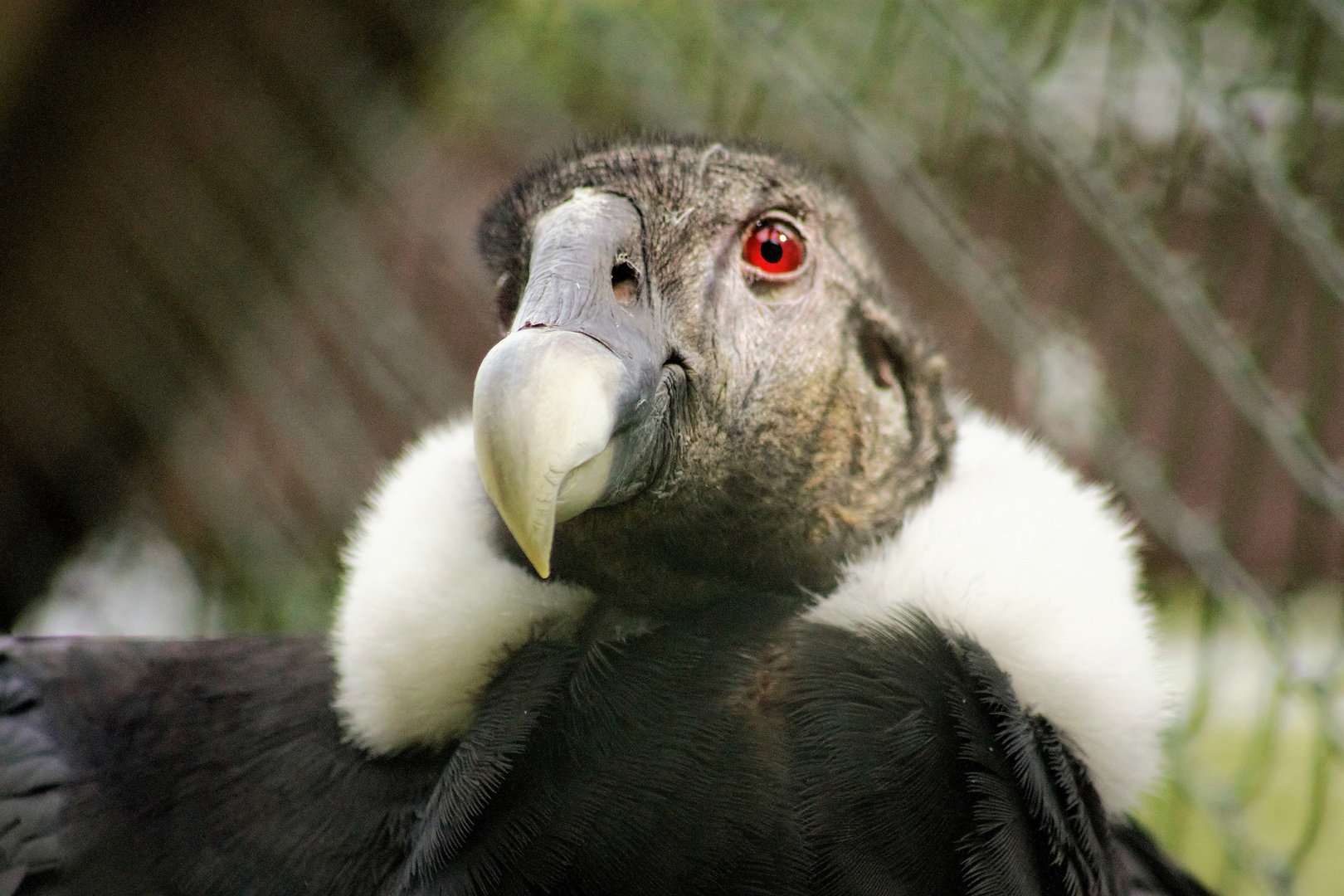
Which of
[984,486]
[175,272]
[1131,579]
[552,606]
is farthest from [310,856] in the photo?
[175,272]

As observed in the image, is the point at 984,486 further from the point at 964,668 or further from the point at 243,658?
the point at 243,658

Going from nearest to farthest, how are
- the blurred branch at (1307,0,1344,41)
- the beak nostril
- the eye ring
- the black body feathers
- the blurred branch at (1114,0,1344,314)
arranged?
the black body feathers → the beak nostril → the eye ring → the blurred branch at (1307,0,1344,41) → the blurred branch at (1114,0,1344,314)

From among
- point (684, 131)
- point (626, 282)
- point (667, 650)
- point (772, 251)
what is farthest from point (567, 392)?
point (684, 131)

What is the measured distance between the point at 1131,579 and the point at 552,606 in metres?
0.77

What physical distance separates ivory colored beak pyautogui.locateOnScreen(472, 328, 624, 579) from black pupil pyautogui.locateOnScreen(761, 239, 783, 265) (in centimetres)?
46

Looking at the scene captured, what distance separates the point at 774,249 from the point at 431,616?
656mm

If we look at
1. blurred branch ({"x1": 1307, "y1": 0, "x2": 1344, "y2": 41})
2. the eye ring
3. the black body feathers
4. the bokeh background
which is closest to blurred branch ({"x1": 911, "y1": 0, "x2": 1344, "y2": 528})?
the bokeh background

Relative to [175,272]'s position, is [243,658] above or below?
below

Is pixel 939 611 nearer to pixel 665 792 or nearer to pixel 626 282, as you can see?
pixel 665 792

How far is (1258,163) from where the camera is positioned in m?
2.23

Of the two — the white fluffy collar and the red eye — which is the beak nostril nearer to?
the red eye

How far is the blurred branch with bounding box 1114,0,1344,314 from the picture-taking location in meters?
2.19

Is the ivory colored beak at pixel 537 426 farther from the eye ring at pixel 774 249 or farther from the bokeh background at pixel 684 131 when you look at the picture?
the bokeh background at pixel 684 131

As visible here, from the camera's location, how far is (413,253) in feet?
11.3
